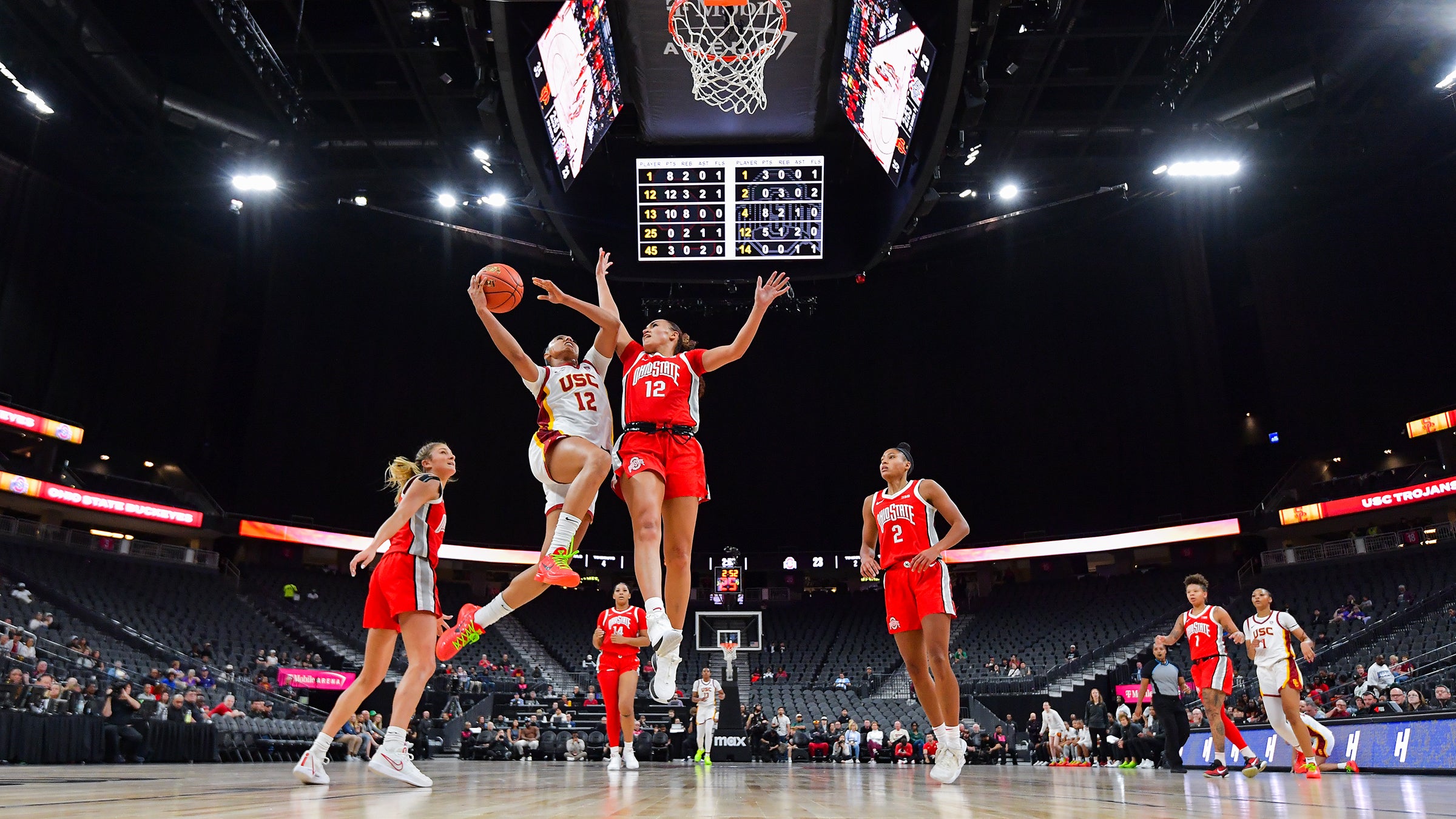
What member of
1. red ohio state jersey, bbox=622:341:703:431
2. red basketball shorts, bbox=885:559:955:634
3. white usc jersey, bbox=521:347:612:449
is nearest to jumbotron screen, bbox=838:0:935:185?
red basketball shorts, bbox=885:559:955:634

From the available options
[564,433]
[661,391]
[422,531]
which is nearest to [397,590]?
[422,531]

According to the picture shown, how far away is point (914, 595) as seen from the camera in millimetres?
6020

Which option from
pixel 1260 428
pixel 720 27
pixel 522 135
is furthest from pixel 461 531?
pixel 1260 428

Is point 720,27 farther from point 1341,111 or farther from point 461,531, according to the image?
point 461,531

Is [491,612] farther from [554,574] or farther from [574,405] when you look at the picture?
[574,405]

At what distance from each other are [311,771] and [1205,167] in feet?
66.5

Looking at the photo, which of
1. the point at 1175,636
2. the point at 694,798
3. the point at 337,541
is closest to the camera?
the point at 694,798

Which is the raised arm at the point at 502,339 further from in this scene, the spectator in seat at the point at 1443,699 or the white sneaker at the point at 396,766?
the spectator in seat at the point at 1443,699

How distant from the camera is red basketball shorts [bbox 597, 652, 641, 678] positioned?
8.74 metres

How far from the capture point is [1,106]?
20984 mm

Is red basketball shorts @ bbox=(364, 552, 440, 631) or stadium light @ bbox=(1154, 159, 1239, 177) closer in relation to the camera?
red basketball shorts @ bbox=(364, 552, 440, 631)

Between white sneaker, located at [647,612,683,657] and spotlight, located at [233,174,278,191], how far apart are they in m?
15.7

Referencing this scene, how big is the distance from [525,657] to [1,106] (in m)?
19.0

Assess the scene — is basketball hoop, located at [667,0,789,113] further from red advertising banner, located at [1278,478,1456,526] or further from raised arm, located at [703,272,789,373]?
red advertising banner, located at [1278,478,1456,526]
